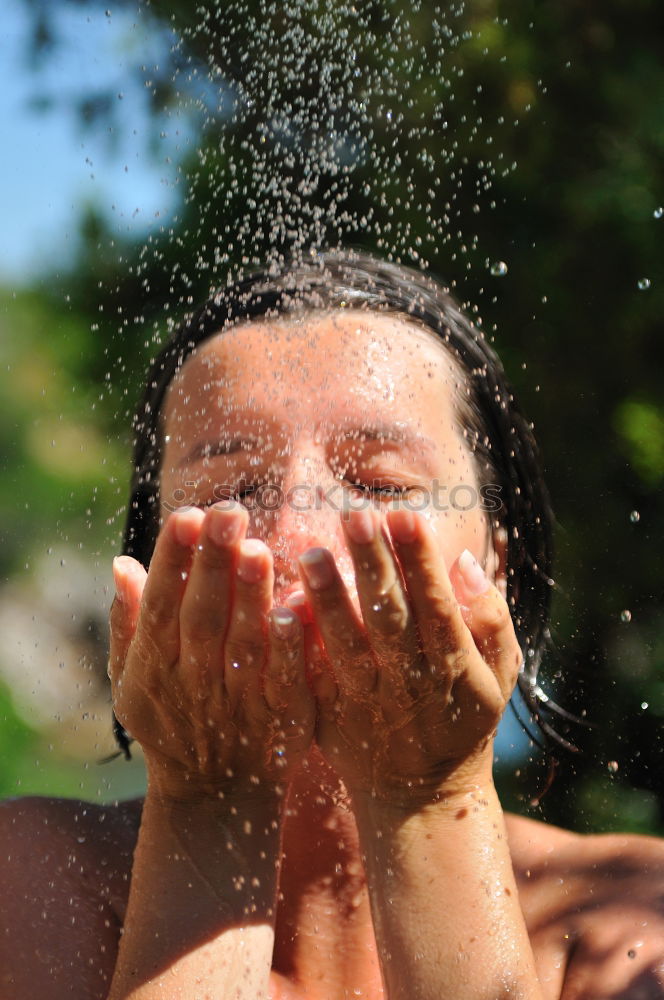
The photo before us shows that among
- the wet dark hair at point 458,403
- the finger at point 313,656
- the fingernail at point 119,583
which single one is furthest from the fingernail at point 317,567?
the wet dark hair at point 458,403

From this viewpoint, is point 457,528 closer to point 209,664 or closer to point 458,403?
point 458,403

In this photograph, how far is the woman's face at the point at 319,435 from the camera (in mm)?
2080

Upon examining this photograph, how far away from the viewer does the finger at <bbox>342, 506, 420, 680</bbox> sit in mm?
1615

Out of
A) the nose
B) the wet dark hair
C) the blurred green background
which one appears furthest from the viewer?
the blurred green background

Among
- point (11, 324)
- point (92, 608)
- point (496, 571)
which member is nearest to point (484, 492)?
point (496, 571)

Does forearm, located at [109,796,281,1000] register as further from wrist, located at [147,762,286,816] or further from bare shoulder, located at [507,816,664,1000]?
bare shoulder, located at [507,816,664,1000]

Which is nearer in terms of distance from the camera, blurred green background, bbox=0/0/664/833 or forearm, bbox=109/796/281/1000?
forearm, bbox=109/796/281/1000

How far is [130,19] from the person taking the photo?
534 centimetres

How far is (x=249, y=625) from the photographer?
1.71 m

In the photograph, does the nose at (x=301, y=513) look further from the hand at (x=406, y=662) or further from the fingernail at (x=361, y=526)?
the fingernail at (x=361, y=526)

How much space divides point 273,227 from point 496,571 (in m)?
3.32

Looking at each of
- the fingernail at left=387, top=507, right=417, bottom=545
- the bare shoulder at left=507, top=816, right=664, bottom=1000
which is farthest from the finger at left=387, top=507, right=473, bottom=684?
the bare shoulder at left=507, top=816, right=664, bottom=1000

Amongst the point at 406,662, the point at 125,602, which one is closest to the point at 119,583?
the point at 125,602

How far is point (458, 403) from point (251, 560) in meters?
1.04
